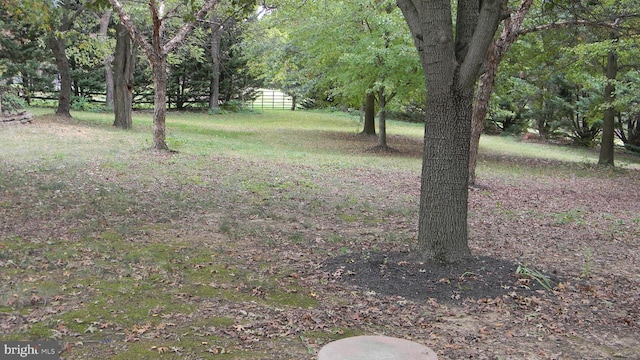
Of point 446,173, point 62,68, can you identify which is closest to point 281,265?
point 446,173

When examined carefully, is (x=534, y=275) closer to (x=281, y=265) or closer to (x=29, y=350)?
(x=281, y=265)

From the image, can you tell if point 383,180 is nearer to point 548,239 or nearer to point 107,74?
point 548,239

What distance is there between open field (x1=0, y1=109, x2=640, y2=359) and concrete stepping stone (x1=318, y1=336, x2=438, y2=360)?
1.61ft

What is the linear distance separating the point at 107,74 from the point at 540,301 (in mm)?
27553

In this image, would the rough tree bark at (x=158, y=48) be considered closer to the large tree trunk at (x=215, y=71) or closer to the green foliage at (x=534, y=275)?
the green foliage at (x=534, y=275)

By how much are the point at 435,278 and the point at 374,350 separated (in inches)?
85.5

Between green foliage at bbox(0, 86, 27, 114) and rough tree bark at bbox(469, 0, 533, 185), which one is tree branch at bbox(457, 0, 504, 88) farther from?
green foliage at bbox(0, 86, 27, 114)

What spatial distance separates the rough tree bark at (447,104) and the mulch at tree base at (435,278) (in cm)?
20

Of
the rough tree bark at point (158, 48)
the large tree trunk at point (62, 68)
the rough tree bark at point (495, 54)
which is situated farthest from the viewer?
the large tree trunk at point (62, 68)

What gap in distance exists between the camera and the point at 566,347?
4633 millimetres

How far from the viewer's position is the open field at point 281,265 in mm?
4547

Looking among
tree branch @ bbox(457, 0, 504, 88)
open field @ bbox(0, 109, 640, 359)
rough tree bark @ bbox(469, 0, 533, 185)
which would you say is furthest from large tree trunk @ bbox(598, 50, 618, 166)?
tree branch @ bbox(457, 0, 504, 88)

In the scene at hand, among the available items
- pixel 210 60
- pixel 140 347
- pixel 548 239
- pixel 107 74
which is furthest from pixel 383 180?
pixel 210 60

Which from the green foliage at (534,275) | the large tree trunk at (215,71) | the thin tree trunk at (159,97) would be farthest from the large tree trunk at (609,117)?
the large tree trunk at (215,71)
